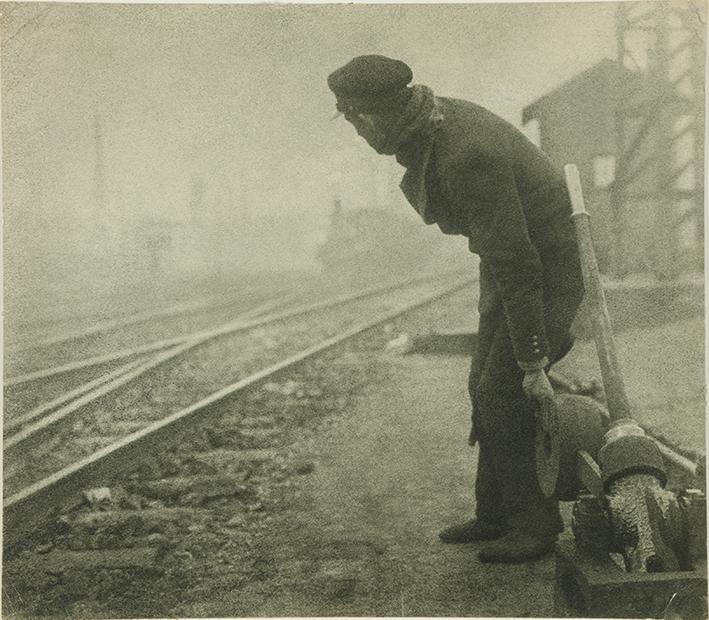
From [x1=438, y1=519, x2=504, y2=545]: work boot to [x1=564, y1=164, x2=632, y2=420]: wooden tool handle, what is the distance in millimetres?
805

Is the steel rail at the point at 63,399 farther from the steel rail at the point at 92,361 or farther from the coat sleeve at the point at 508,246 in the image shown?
the coat sleeve at the point at 508,246

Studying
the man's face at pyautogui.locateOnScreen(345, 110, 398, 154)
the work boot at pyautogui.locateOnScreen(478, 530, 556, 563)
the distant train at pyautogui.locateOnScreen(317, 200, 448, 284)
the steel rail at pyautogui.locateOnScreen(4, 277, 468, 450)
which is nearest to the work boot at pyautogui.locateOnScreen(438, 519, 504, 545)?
the work boot at pyautogui.locateOnScreen(478, 530, 556, 563)

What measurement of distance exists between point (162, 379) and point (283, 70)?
2.46 metres

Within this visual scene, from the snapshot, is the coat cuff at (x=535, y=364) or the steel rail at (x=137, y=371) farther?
the steel rail at (x=137, y=371)

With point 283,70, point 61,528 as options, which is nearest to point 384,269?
point 283,70

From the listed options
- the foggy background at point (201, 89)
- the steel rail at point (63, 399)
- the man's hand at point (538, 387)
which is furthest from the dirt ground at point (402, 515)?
the foggy background at point (201, 89)

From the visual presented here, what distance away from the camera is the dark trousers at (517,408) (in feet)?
8.86

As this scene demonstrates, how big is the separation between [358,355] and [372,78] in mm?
3767

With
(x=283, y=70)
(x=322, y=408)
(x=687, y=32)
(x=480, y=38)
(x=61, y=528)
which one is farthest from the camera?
(x=322, y=408)

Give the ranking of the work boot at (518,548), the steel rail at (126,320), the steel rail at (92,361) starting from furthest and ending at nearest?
the steel rail at (126,320) < the steel rail at (92,361) < the work boot at (518,548)

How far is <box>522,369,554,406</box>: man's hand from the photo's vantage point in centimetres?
248

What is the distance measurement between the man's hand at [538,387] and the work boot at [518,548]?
0.59m

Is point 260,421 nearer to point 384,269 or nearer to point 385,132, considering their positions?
point 385,132

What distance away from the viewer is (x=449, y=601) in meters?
2.56
